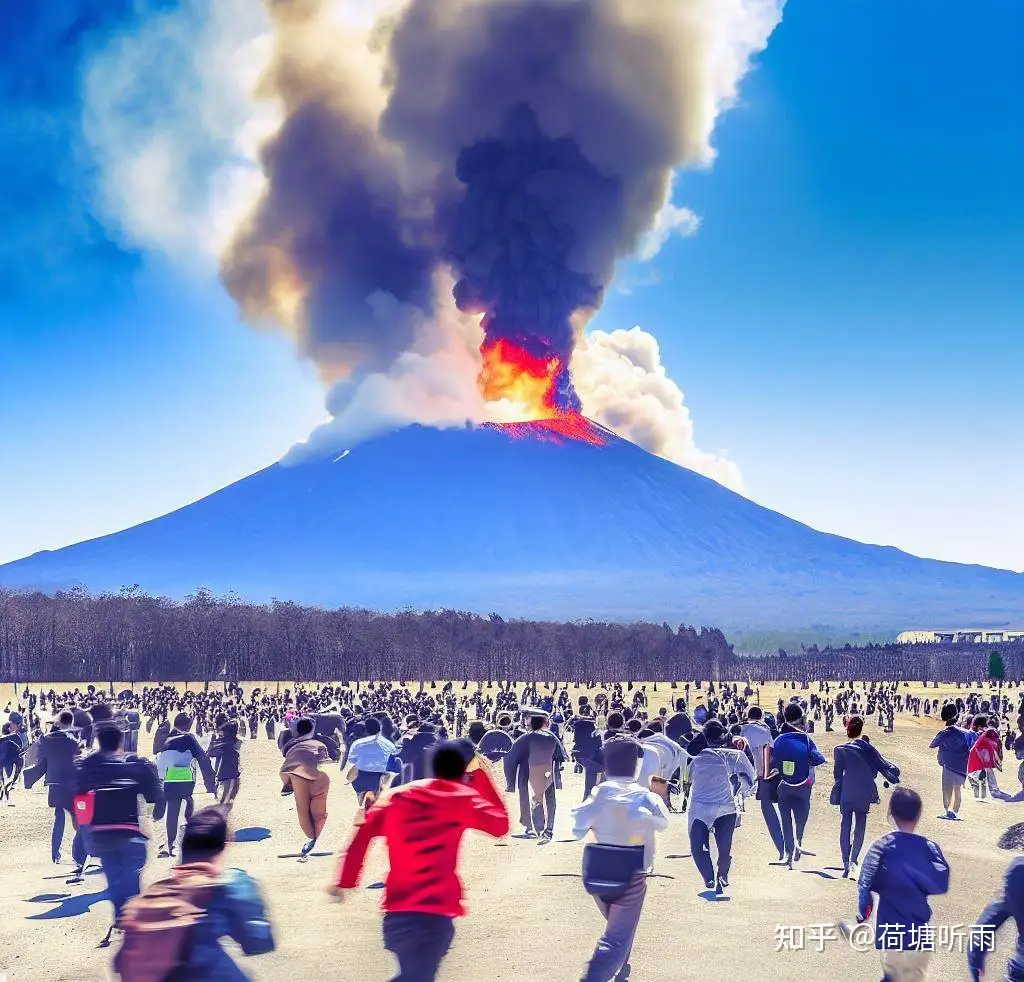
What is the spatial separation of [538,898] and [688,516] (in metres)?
188

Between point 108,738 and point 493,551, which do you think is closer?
point 108,738

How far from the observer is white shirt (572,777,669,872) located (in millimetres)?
7426

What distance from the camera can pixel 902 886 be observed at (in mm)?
6262

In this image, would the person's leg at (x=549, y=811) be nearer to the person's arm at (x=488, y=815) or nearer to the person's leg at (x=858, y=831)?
the person's leg at (x=858, y=831)

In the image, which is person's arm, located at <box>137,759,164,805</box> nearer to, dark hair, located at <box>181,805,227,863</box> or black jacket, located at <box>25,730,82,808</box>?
dark hair, located at <box>181,805,227,863</box>

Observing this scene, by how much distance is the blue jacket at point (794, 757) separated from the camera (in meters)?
12.4

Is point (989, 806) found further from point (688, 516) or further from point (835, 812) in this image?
point (688, 516)

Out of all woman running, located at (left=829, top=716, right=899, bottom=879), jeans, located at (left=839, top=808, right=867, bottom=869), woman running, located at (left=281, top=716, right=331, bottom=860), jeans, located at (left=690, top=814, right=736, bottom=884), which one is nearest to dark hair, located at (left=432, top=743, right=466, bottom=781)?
jeans, located at (left=690, top=814, right=736, bottom=884)

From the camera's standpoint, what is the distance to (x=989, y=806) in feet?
64.1

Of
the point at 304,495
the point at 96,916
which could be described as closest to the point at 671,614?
the point at 304,495

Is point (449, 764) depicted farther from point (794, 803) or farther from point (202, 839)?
point (794, 803)

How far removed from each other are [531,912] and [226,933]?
6.01 meters

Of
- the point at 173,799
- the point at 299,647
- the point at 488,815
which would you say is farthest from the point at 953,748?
the point at 299,647

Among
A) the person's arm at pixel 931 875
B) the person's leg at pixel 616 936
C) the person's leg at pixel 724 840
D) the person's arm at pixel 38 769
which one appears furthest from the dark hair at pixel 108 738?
the person's leg at pixel 724 840
